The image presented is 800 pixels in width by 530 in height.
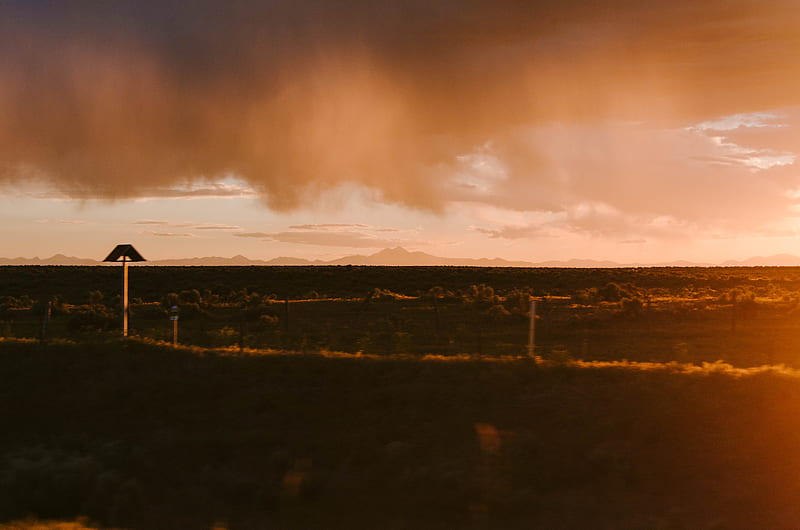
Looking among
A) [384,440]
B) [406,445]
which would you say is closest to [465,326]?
[384,440]

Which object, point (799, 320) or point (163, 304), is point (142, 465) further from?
point (163, 304)

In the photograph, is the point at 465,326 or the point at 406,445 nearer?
the point at 406,445

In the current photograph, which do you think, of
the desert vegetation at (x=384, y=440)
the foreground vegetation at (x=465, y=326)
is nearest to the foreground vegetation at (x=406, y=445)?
the desert vegetation at (x=384, y=440)

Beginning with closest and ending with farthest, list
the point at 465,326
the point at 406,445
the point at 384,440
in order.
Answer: the point at 406,445 → the point at 384,440 → the point at 465,326

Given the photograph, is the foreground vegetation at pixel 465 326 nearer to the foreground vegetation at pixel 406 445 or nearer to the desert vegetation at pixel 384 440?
the desert vegetation at pixel 384 440

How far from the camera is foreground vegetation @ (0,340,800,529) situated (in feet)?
38.9

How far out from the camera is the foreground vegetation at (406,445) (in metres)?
11.9

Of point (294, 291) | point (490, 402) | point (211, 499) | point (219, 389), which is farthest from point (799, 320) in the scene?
point (294, 291)

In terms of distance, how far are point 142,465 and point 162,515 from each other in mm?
2811

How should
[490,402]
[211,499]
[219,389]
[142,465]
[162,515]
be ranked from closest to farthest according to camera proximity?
[162,515], [211,499], [142,465], [490,402], [219,389]

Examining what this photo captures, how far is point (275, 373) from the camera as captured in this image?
19312 mm

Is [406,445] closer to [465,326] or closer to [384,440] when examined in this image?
[384,440]

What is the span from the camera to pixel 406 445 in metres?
14.5

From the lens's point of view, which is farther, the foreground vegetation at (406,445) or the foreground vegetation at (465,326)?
the foreground vegetation at (465,326)
